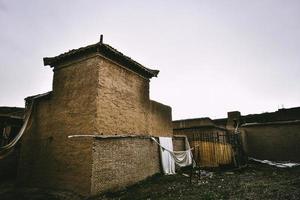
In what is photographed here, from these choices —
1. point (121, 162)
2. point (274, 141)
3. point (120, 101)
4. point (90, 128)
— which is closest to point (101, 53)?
point (120, 101)

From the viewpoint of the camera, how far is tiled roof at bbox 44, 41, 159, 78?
1027 cm

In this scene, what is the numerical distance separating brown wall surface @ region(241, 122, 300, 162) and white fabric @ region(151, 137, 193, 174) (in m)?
10.9

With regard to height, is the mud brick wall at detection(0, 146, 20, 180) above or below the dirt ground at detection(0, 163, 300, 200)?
above

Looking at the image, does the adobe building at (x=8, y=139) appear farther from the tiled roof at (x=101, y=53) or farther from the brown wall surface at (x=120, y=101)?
the brown wall surface at (x=120, y=101)

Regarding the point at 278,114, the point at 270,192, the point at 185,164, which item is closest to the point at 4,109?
the point at 185,164

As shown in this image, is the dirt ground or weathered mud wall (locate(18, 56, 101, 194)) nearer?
the dirt ground

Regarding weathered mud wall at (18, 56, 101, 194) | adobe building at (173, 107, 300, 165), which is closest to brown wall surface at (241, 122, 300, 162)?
adobe building at (173, 107, 300, 165)

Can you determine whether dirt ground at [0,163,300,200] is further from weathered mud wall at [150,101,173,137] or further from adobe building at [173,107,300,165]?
adobe building at [173,107,300,165]

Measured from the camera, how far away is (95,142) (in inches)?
358

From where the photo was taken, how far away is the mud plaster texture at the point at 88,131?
9.26 metres

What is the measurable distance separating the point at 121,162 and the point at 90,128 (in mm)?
2175

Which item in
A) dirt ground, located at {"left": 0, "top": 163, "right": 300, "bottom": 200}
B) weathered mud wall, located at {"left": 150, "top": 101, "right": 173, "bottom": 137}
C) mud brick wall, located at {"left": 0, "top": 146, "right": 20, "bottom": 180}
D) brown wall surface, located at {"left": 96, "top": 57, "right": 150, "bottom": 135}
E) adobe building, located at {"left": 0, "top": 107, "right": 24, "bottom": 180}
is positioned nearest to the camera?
dirt ground, located at {"left": 0, "top": 163, "right": 300, "bottom": 200}

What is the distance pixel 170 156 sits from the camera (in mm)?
13680

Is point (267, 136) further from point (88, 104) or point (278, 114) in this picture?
point (88, 104)
